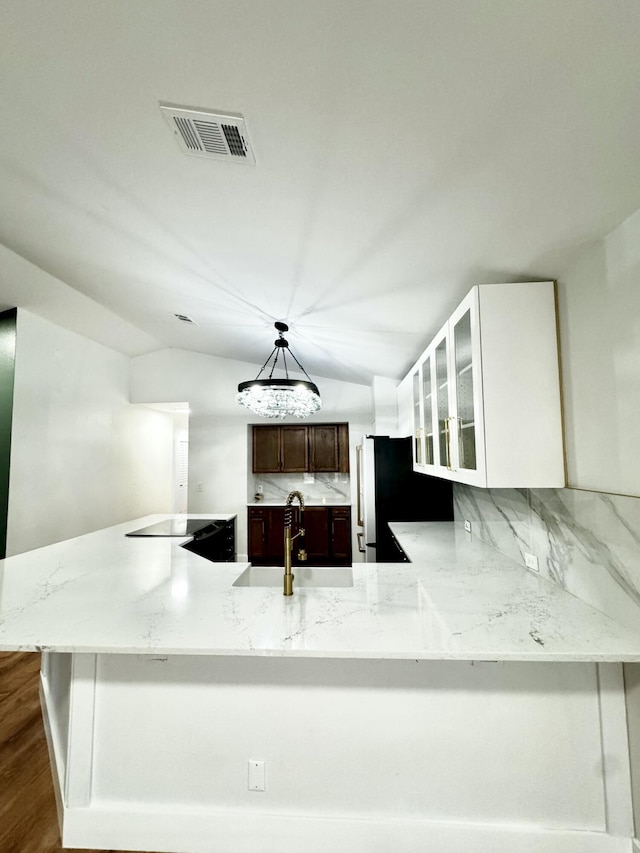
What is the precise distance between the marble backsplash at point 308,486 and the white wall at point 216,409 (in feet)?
1.03

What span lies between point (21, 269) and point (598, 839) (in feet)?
15.1

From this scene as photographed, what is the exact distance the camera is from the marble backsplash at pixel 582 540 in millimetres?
1266

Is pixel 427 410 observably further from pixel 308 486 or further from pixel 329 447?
pixel 308 486

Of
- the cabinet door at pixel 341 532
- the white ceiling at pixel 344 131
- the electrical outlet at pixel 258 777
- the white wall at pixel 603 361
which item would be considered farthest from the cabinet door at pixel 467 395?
the cabinet door at pixel 341 532

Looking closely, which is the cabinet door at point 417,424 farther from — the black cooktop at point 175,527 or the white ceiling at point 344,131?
the black cooktop at point 175,527

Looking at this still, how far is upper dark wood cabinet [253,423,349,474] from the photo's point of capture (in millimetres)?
5480

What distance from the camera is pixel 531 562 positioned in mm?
1945

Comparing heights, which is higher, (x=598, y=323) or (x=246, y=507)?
(x=598, y=323)

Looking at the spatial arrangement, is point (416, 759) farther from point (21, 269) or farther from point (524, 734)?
point (21, 269)

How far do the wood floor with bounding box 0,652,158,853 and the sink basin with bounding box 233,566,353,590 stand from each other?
3.66 ft

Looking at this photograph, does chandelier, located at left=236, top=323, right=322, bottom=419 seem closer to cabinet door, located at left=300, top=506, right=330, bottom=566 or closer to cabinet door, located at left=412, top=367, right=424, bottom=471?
cabinet door, located at left=412, top=367, right=424, bottom=471

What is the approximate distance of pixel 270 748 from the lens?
148cm

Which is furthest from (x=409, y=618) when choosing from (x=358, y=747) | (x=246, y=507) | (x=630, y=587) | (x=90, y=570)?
(x=246, y=507)

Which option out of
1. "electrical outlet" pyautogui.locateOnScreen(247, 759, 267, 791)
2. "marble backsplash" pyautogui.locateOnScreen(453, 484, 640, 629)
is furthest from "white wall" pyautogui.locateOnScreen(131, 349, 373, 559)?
"electrical outlet" pyautogui.locateOnScreen(247, 759, 267, 791)
